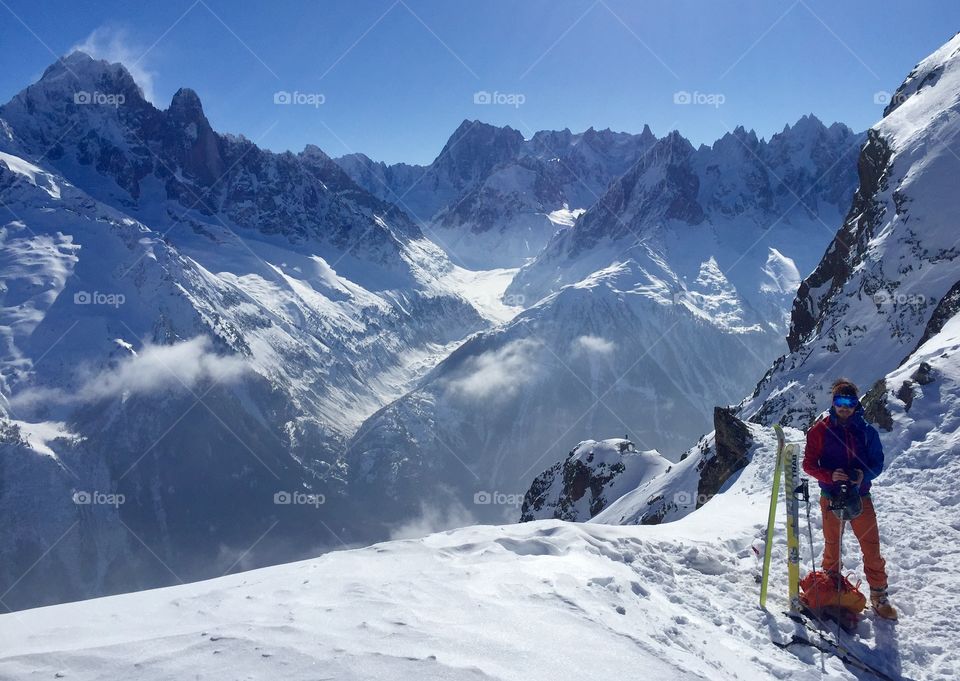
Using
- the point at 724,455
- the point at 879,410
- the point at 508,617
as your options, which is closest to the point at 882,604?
the point at 508,617

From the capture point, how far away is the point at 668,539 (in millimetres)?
13312

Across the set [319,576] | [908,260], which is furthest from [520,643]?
[908,260]

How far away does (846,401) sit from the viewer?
10523 mm

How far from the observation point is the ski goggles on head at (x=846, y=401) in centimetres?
1052

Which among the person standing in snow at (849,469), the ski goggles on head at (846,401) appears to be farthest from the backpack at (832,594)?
the ski goggles on head at (846,401)

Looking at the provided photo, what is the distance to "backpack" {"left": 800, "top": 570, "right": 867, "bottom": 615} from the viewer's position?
9.91 metres

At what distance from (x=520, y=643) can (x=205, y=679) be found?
11.9 feet

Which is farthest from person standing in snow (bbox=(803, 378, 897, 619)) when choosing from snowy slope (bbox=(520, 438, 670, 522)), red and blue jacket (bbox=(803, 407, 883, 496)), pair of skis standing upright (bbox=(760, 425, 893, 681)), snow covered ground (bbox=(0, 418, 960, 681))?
snowy slope (bbox=(520, 438, 670, 522))

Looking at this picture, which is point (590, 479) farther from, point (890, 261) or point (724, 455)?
point (724, 455)

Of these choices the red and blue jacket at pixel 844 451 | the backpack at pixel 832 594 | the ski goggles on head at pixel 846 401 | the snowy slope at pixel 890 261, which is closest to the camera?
the backpack at pixel 832 594

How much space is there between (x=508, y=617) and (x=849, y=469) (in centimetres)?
601

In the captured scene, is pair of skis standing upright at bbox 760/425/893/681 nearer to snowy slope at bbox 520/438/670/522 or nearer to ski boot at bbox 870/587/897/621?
ski boot at bbox 870/587/897/621

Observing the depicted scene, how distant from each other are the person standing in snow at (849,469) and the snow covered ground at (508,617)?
2.59ft

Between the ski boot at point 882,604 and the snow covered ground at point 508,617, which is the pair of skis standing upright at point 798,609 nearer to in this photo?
the snow covered ground at point 508,617
